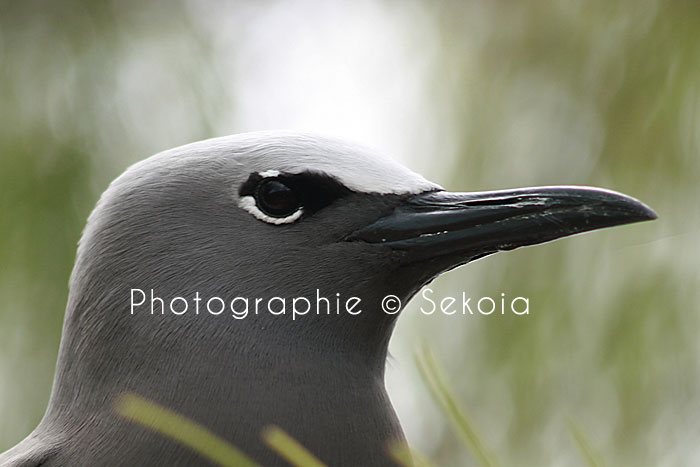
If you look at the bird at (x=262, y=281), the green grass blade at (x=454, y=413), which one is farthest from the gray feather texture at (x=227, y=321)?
the green grass blade at (x=454, y=413)

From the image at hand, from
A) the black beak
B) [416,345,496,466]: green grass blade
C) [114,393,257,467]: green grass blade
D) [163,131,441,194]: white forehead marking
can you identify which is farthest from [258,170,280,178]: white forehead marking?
[416,345,496,466]: green grass blade

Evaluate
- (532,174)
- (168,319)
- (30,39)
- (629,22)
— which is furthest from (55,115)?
(629,22)

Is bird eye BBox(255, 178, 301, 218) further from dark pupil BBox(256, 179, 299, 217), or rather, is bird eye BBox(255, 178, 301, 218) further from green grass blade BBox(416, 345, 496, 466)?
green grass blade BBox(416, 345, 496, 466)

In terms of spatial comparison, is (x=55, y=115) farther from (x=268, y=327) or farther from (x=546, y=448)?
(x=546, y=448)

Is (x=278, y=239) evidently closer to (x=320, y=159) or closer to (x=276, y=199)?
(x=276, y=199)

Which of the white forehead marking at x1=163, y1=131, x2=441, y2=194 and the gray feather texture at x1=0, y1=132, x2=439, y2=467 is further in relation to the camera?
the white forehead marking at x1=163, y1=131, x2=441, y2=194

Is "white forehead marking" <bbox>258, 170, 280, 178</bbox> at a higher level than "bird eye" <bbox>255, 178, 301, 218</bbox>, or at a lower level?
higher

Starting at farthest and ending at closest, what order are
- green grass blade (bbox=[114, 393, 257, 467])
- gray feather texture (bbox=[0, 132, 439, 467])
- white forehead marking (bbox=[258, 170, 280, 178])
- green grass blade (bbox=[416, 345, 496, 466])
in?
white forehead marking (bbox=[258, 170, 280, 178]) → gray feather texture (bbox=[0, 132, 439, 467]) → green grass blade (bbox=[114, 393, 257, 467]) → green grass blade (bbox=[416, 345, 496, 466])

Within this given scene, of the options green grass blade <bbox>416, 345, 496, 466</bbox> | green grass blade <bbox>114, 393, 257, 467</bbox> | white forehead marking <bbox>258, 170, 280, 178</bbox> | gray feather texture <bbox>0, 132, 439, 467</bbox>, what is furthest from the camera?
white forehead marking <bbox>258, 170, 280, 178</bbox>
